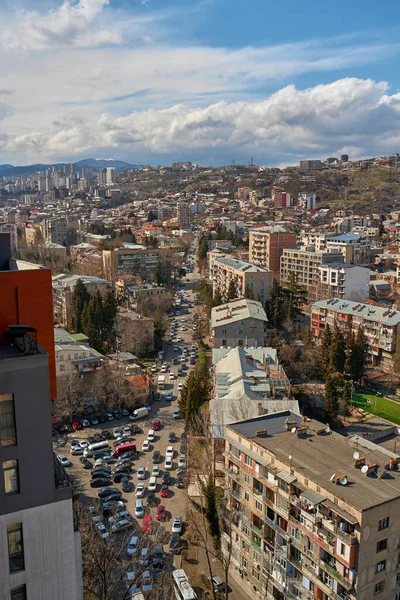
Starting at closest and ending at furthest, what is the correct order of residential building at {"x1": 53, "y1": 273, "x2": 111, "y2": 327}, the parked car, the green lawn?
the parked car, the green lawn, residential building at {"x1": 53, "y1": 273, "x2": 111, "y2": 327}

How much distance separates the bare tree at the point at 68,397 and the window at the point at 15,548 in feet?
41.8

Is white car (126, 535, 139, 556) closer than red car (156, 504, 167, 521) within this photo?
Yes

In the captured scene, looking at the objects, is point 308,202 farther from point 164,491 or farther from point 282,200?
point 164,491

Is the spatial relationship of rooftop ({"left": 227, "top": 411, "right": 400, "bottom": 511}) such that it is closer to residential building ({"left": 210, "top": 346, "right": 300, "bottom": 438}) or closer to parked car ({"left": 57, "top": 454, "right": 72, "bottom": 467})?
residential building ({"left": 210, "top": 346, "right": 300, "bottom": 438})

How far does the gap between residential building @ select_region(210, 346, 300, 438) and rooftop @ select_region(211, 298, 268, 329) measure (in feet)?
9.55

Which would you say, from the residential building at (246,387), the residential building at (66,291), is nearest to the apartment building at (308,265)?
the residential building at (66,291)

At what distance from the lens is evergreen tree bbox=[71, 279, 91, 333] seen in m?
22.8

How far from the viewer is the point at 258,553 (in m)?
8.70

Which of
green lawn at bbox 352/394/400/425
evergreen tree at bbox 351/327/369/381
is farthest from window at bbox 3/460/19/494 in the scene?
evergreen tree at bbox 351/327/369/381

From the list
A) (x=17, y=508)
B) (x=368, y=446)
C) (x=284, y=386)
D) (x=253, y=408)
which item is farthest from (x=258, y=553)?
(x=17, y=508)

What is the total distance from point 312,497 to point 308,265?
23633 mm

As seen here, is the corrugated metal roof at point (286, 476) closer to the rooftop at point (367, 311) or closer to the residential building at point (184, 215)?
the rooftop at point (367, 311)

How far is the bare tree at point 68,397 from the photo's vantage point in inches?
633

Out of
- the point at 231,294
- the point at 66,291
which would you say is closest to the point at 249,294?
the point at 231,294
